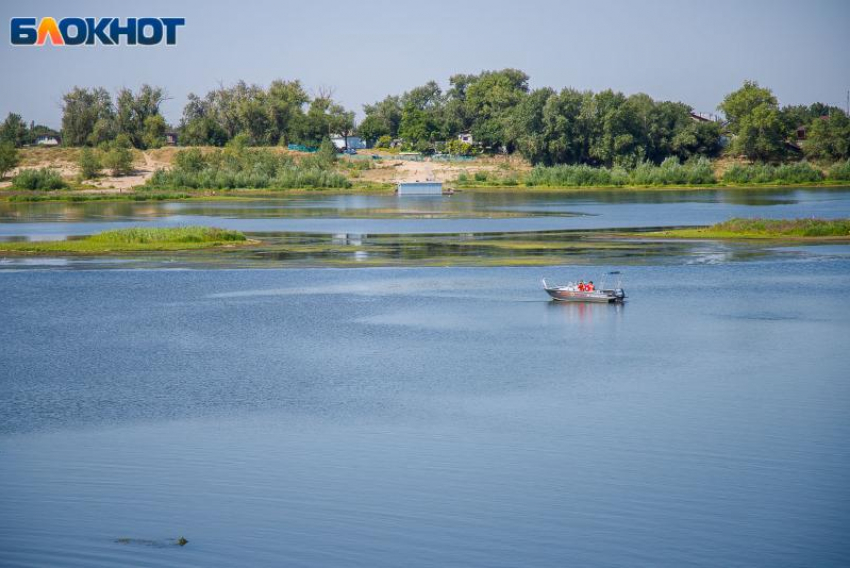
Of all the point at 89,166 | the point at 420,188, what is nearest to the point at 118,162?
the point at 89,166

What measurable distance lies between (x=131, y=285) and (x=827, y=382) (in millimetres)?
42152

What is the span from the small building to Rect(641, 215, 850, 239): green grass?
90.3 metres

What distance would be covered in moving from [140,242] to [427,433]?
5847 cm

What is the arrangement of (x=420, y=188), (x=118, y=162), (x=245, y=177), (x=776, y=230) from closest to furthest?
(x=776, y=230) < (x=420, y=188) < (x=245, y=177) < (x=118, y=162)

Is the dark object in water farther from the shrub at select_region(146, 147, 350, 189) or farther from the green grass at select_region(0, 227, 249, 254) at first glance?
the shrub at select_region(146, 147, 350, 189)

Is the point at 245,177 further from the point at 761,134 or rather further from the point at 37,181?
the point at 761,134

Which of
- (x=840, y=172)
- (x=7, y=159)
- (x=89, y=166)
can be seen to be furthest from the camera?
(x=89, y=166)

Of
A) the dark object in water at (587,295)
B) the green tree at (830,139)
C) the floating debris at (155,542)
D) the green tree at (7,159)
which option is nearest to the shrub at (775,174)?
the green tree at (830,139)

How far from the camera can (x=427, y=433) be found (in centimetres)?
3120

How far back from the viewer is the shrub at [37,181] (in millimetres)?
173000

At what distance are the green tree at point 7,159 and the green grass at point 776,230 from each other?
134036 mm

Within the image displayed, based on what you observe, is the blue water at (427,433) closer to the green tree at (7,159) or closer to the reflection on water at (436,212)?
the reflection on water at (436,212)

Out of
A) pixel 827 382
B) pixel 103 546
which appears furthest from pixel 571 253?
pixel 103 546

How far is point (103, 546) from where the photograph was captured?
2253 centimetres
